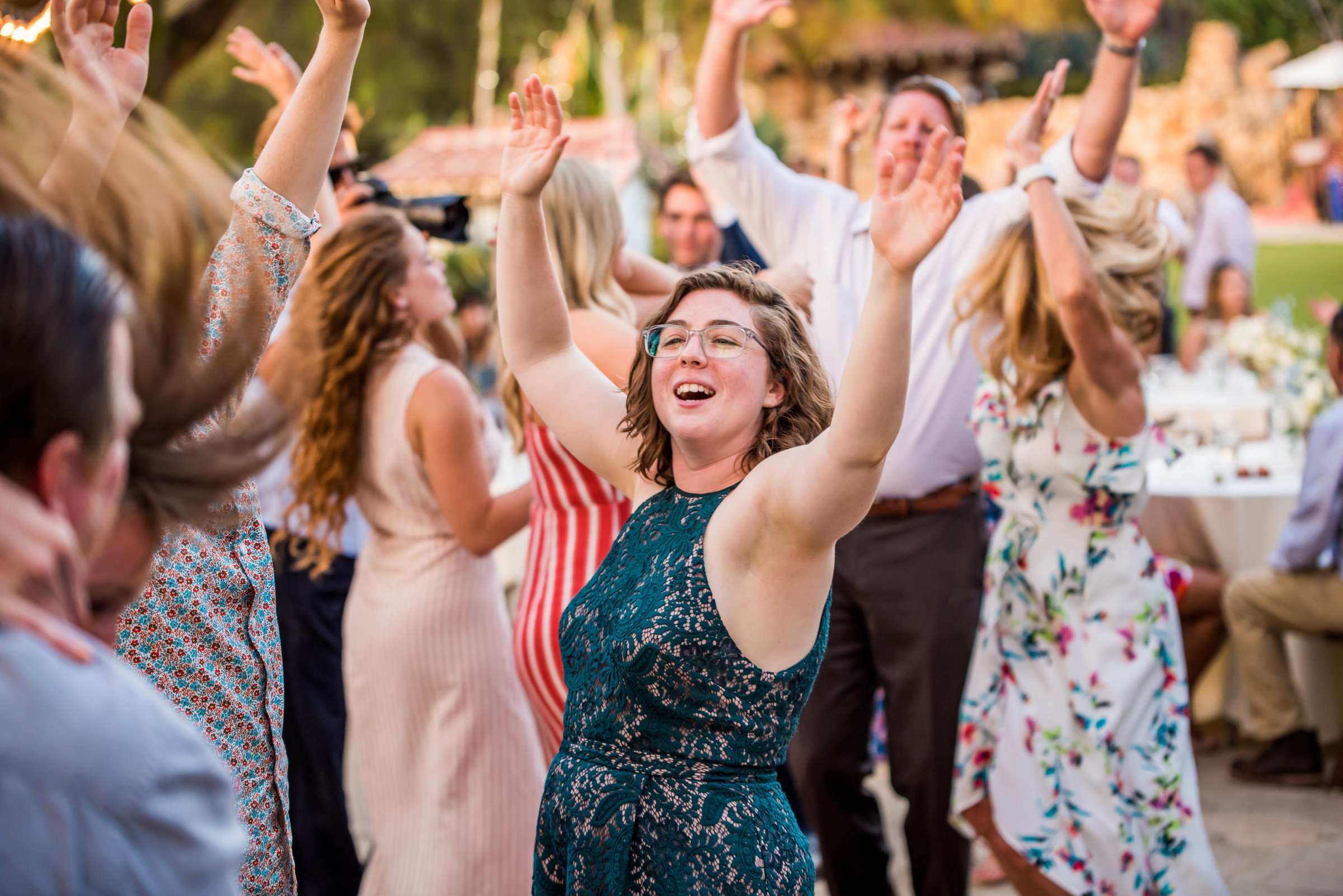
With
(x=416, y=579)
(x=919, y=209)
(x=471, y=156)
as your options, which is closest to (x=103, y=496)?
(x=919, y=209)

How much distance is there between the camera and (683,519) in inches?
78.4

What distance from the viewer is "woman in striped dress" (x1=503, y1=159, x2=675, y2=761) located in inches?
115

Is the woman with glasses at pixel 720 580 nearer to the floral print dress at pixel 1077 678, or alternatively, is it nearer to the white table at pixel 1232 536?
the floral print dress at pixel 1077 678

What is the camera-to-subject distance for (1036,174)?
9.63 feet

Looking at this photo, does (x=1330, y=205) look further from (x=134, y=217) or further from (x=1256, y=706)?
(x=134, y=217)

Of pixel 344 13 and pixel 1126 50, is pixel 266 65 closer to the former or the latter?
pixel 344 13

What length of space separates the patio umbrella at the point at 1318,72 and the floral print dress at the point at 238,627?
1366 centimetres

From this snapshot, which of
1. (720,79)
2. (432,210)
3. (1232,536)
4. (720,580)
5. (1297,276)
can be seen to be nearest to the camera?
(720,580)

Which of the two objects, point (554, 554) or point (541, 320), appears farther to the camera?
point (554, 554)

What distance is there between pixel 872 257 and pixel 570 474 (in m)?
0.93

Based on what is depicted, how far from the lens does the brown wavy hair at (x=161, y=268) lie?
4.06ft

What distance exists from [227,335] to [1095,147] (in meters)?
2.37

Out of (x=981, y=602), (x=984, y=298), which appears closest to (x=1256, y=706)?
(x=981, y=602)

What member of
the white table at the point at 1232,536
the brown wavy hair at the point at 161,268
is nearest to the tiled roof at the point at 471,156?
the white table at the point at 1232,536
